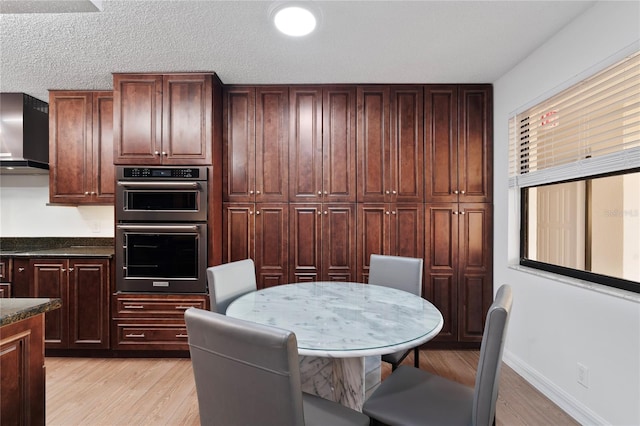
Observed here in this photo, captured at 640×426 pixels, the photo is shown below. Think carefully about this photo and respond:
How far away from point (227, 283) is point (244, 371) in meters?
1.17

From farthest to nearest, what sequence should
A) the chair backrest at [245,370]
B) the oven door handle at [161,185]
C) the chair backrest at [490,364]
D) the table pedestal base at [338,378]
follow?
the oven door handle at [161,185] → the table pedestal base at [338,378] → the chair backrest at [490,364] → the chair backrest at [245,370]

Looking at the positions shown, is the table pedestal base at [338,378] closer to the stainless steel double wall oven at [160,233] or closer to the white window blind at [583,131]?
the stainless steel double wall oven at [160,233]

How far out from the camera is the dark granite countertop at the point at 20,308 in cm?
110

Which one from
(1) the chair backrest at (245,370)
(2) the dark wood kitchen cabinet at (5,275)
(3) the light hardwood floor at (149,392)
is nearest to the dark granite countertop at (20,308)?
(1) the chair backrest at (245,370)

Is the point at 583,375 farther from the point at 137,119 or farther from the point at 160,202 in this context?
the point at 137,119

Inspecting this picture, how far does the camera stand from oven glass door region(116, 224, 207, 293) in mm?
2746

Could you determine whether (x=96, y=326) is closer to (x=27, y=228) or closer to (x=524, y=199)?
(x=27, y=228)

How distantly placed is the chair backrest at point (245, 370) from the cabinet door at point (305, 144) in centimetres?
209

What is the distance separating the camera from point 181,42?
7.50 feet

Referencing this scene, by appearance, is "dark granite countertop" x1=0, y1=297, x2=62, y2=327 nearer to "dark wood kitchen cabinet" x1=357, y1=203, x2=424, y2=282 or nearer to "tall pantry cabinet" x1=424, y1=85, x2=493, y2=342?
"dark wood kitchen cabinet" x1=357, y1=203, x2=424, y2=282

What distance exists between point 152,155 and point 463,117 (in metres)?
2.95

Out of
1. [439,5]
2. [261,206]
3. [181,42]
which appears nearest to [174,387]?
[261,206]

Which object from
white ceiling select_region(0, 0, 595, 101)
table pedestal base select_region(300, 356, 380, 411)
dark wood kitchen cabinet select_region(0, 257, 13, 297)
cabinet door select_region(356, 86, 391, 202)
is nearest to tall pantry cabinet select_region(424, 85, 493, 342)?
white ceiling select_region(0, 0, 595, 101)

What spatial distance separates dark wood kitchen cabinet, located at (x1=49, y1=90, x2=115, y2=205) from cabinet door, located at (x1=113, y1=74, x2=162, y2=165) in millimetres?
399
